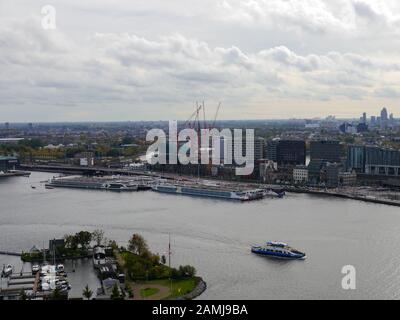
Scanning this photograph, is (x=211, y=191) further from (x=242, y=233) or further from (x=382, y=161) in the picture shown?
(x=382, y=161)

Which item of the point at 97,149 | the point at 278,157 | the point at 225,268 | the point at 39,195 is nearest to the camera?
the point at 225,268

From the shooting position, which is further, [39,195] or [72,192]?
[72,192]

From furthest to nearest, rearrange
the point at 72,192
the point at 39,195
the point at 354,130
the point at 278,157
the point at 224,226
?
1. the point at 354,130
2. the point at 278,157
3. the point at 72,192
4. the point at 39,195
5. the point at 224,226

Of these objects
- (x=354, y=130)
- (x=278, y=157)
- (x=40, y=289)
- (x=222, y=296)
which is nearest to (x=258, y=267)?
(x=222, y=296)

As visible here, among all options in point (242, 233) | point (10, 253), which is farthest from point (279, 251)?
point (10, 253)

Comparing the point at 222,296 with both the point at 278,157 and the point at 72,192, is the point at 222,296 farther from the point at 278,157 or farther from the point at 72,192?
the point at 278,157
